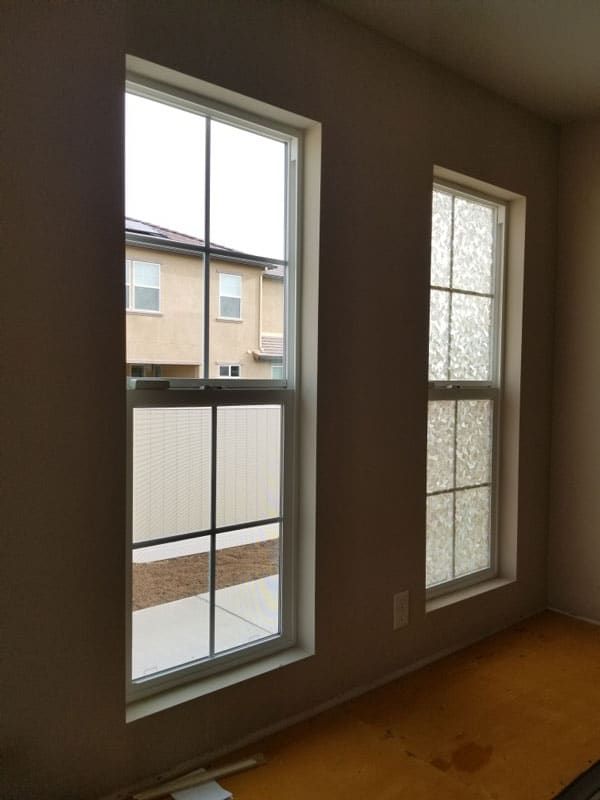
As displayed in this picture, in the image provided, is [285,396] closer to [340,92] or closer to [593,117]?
[340,92]

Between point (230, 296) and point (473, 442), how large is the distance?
1.55 m

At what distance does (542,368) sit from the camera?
336 cm

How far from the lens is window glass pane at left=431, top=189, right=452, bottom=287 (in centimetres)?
290

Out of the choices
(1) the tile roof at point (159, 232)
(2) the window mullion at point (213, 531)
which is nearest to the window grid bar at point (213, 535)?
(2) the window mullion at point (213, 531)

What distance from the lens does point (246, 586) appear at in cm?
229

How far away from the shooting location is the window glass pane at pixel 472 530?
312 cm

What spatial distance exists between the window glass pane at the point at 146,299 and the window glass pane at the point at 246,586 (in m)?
0.79

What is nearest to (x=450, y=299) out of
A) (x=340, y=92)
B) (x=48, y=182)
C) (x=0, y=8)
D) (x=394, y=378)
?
(x=394, y=378)

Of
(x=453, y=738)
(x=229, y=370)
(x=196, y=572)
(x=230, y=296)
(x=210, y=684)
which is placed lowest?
(x=453, y=738)

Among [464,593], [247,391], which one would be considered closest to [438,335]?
[247,391]

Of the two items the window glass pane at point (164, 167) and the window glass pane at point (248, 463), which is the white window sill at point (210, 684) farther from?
the window glass pane at point (164, 167)

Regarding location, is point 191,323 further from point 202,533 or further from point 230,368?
point 202,533

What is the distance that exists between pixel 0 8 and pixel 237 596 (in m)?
1.85

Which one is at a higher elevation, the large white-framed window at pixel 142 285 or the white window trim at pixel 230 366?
the large white-framed window at pixel 142 285
